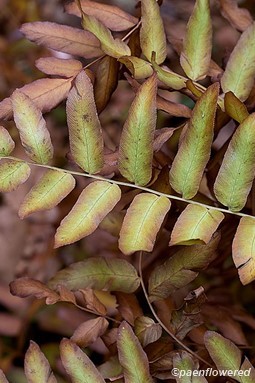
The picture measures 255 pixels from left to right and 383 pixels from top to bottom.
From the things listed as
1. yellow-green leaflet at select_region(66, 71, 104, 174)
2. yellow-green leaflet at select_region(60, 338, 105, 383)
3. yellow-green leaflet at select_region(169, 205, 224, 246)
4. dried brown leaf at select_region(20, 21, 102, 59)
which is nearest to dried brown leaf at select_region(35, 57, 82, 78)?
dried brown leaf at select_region(20, 21, 102, 59)

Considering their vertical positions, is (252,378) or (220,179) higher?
(220,179)

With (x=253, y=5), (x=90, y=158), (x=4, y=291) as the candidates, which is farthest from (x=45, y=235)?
(x=90, y=158)

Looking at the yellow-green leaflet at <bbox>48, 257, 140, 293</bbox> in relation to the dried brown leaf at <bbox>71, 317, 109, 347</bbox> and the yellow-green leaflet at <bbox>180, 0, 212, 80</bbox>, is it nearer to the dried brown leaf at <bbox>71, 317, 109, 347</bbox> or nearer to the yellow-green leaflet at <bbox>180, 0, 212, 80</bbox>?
the dried brown leaf at <bbox>71, 317, 109, 347</bbox>

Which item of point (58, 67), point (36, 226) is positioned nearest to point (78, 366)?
point (58, 67)

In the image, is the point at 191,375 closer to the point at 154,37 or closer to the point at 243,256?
the point at 243,256

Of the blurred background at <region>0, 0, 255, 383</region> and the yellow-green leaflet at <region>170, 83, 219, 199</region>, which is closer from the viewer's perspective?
the yellow-green leaflet at <region>170, 83, 219, 199</region>

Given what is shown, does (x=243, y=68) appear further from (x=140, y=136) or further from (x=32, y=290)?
(x=32, y=290)
